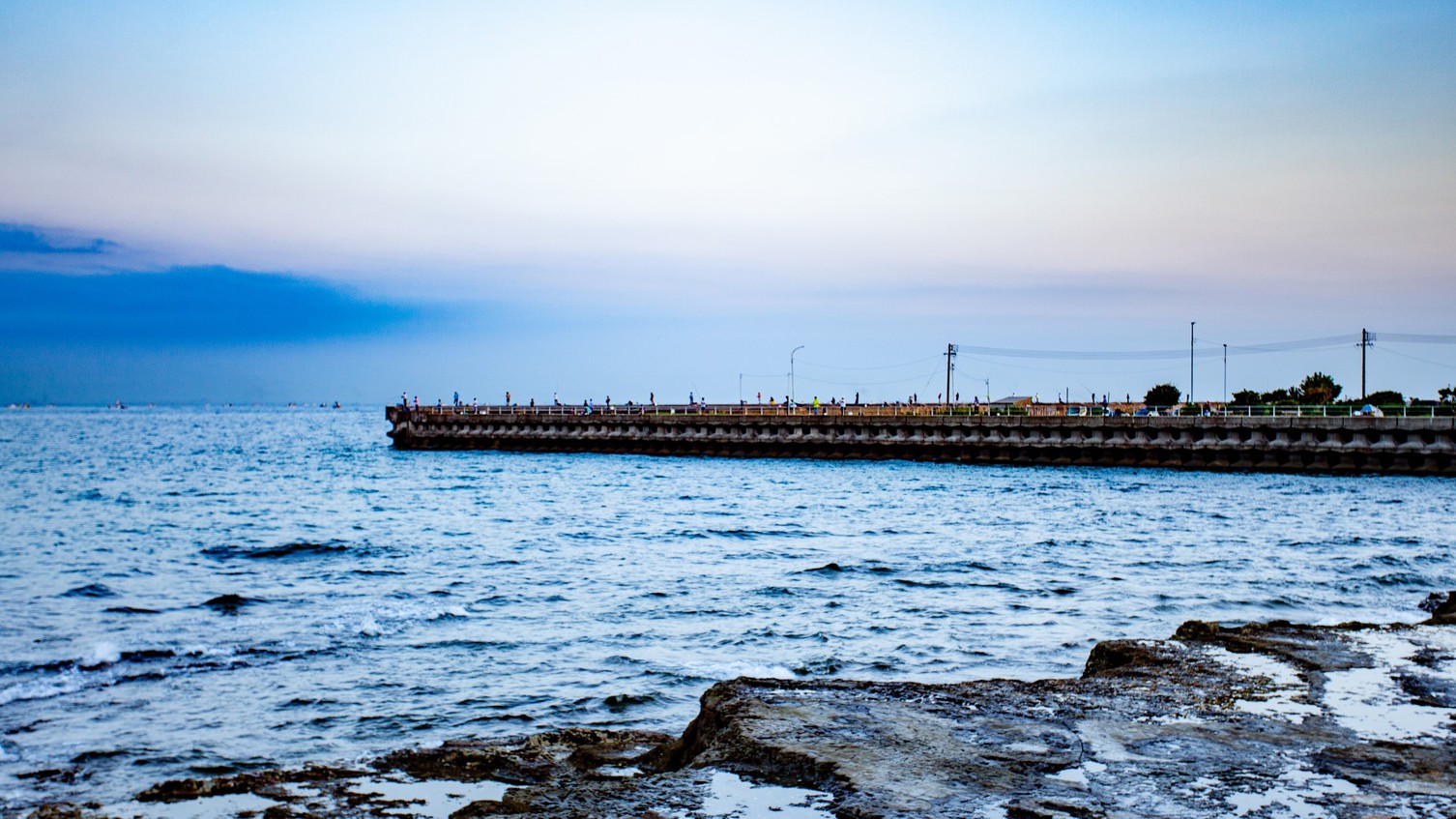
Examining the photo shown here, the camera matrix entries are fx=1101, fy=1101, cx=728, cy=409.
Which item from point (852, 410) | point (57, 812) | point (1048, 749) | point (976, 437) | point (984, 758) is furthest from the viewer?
point (852, 410)

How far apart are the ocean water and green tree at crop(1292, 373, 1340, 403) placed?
4204 cm

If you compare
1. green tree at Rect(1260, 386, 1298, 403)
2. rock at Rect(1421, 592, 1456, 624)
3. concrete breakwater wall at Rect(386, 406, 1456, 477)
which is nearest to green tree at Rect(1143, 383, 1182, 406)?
green tree at Rect(1260, 386, 1298, 403)

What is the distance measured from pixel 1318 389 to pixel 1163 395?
40.7 ft

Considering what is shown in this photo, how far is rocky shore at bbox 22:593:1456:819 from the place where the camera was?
22.1ft

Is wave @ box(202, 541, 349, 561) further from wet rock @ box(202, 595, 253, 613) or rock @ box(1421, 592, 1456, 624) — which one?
rock @ box(1421, 592, 1456, 624)

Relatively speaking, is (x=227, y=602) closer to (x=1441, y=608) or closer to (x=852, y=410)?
(x=1441, y=608)

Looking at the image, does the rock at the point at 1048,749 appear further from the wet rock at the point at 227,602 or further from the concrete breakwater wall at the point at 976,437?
the concrete breakwater wall at the point at 976,437

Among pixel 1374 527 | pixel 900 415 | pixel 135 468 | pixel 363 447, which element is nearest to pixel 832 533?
pixel 1374 527

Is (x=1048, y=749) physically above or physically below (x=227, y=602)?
above

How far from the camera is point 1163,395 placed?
95.9 meters

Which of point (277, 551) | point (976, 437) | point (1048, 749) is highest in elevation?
point (976, 437)

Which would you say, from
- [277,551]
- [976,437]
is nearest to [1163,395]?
[976,437]

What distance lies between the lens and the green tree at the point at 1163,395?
95006 mm

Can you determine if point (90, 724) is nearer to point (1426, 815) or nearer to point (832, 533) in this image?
point (1426, 815)
